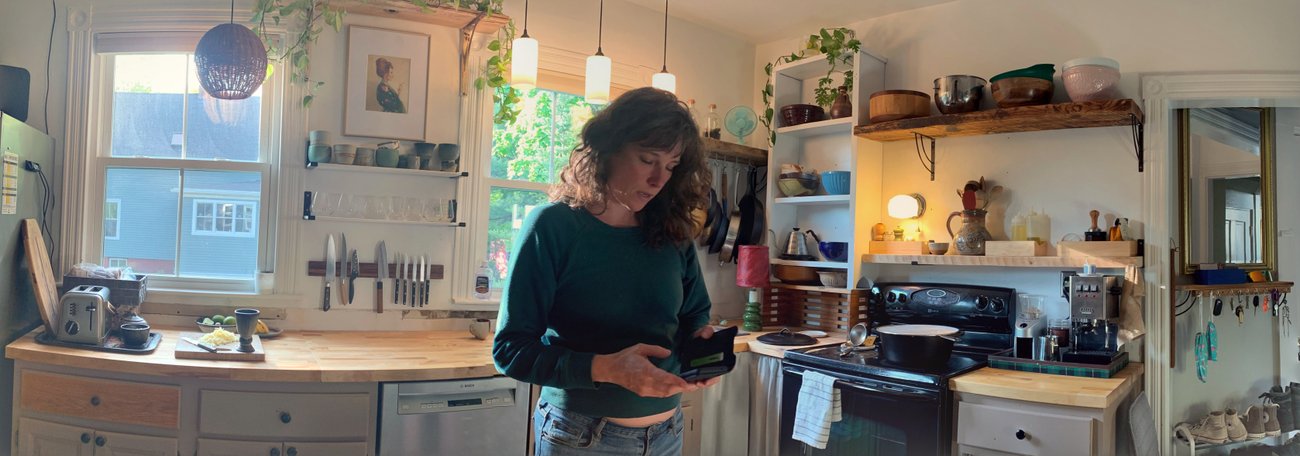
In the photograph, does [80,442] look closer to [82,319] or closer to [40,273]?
[82,319]

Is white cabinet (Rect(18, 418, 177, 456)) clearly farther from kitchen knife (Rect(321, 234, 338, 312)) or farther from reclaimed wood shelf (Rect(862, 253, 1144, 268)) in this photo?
reclaimed wood shelf (Rect(862, 253, 1144, 268))

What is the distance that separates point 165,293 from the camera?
115 inches

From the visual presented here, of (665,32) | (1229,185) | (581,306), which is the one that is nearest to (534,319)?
(581,306)

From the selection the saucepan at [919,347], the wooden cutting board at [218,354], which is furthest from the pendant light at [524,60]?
the saucepan at [919,347]

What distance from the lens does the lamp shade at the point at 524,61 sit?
9.45 ft

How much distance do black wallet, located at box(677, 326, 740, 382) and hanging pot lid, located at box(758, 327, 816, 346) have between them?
182 cm

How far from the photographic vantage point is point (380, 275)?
3.04 metres

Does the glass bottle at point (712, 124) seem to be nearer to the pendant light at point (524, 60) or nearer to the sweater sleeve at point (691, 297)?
the pendant light at point (524, 60)

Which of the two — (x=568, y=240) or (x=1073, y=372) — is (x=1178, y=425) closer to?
(x=1073, y=372)

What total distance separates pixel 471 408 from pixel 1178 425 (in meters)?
3.19

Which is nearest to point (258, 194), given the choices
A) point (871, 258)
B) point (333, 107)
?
point (333, 107)

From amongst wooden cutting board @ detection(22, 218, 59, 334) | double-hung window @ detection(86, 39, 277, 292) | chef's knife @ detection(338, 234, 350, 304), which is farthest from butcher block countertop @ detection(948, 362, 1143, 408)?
wooden cutting board @ detection(22, 218, 59, 334)

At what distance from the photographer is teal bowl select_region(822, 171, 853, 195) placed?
3543mm

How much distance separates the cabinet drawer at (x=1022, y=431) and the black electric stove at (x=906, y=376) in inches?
2.5
